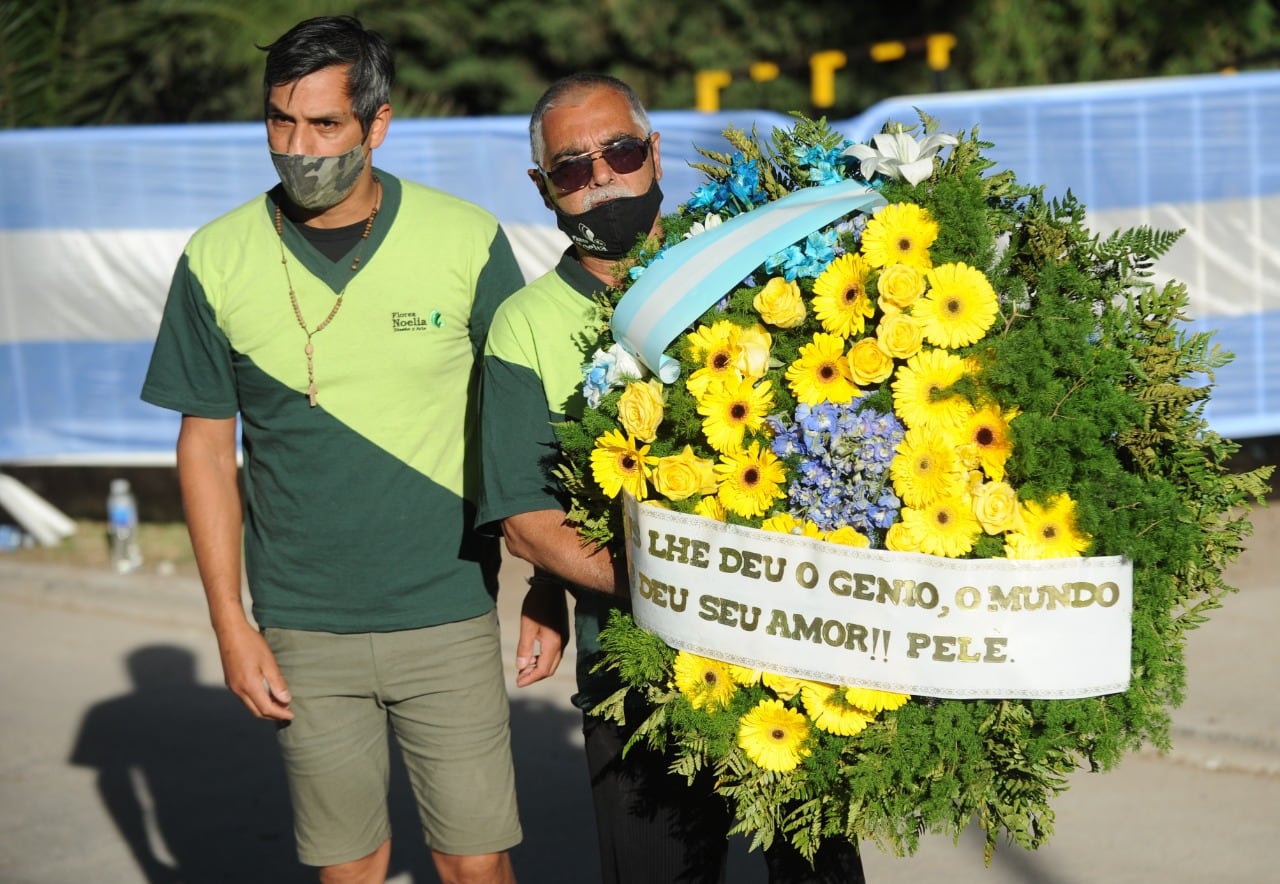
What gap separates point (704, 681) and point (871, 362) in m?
0.62

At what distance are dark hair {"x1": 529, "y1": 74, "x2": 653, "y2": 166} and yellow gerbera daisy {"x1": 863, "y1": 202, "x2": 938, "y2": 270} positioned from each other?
744 mm

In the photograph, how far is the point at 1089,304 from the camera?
2.37 meters

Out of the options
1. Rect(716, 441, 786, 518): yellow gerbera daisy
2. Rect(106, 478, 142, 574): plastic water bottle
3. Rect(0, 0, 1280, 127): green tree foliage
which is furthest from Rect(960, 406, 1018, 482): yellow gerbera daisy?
Rect(0, 0, 1280, 127): green tree foliage

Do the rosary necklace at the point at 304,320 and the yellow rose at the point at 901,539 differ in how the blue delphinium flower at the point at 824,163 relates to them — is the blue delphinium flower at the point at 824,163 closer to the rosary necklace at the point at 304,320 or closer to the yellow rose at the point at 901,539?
the yellow rose at the point at 901,539

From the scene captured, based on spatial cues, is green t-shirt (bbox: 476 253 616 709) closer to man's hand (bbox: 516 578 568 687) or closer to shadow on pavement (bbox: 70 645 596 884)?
man's hand (bbox: 516 578 568 687)

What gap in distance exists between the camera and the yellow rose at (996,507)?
7.57 feet

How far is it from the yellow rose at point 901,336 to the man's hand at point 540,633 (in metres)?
1.23

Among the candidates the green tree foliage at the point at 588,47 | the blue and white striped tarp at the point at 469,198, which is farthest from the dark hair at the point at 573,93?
the green tree foliage at the point at 588,47

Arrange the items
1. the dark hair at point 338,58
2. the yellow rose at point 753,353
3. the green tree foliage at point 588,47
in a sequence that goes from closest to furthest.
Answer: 1. the yellow rose at point 753,353
2. the dark hair at point 338,58
3. the green tree foliage at point 588,47

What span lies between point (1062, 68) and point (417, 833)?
Answer: 12.2 meters

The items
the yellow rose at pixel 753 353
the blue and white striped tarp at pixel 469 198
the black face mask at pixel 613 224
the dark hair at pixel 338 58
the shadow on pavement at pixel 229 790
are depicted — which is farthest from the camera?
the blue and white striped tarp at pixel 469 198

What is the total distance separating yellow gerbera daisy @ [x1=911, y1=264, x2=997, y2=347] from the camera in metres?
2.37

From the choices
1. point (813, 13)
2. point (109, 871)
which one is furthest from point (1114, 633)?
point (813, 13)

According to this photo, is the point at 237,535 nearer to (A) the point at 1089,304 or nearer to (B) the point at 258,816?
(A) the point at 1089,304
